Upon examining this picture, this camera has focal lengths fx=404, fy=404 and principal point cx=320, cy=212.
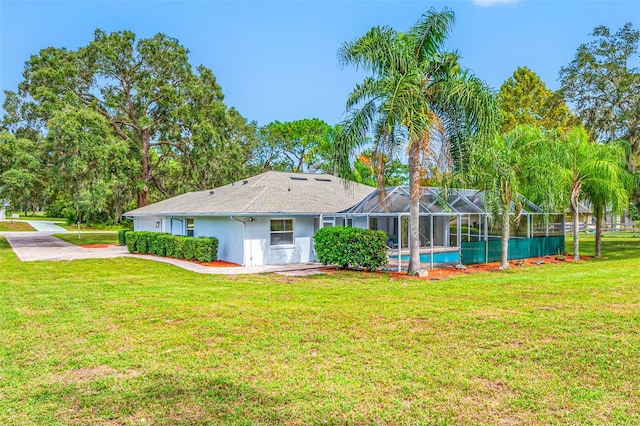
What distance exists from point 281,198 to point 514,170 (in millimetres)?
9169

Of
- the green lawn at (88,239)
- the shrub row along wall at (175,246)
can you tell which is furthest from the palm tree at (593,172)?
the green lawn at (88,239)

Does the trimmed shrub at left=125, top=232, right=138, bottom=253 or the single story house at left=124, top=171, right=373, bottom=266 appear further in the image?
the trimmed shrub at left=125, top=232, right=138, bottom=253

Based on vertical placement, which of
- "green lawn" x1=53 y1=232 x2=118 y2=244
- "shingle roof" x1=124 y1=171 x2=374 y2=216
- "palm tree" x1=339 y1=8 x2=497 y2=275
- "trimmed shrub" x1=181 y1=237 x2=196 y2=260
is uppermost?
"palm tree" x1=339 y1=8 x2=497 y2=275

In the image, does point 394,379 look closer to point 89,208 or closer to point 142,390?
point 142,390

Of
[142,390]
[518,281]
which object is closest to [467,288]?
[518,281]

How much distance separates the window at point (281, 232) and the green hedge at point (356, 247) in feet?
9.60

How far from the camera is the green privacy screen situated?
15297mm

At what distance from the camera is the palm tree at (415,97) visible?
→ 37.9 feet

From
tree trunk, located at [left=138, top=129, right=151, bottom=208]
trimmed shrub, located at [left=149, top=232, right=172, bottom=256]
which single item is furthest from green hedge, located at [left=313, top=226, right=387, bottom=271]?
tree trunk, located at [left=138, top=129, right=151, bottom=208]

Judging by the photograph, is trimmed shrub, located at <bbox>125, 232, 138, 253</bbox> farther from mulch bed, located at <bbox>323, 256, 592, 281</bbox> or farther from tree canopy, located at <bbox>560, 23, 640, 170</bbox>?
tree canopy, located at <bbox>560, 23, 640, 170</bbox>

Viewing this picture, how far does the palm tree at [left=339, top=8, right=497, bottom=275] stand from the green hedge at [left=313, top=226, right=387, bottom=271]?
1.25 metres

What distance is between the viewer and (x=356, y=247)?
13438 millimetres

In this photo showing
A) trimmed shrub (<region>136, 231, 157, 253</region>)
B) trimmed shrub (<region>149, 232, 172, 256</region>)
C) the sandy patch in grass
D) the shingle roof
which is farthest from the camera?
trimmed shrub (<region>136, 231, 157, 253</region>)

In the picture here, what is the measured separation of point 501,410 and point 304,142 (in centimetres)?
3831
